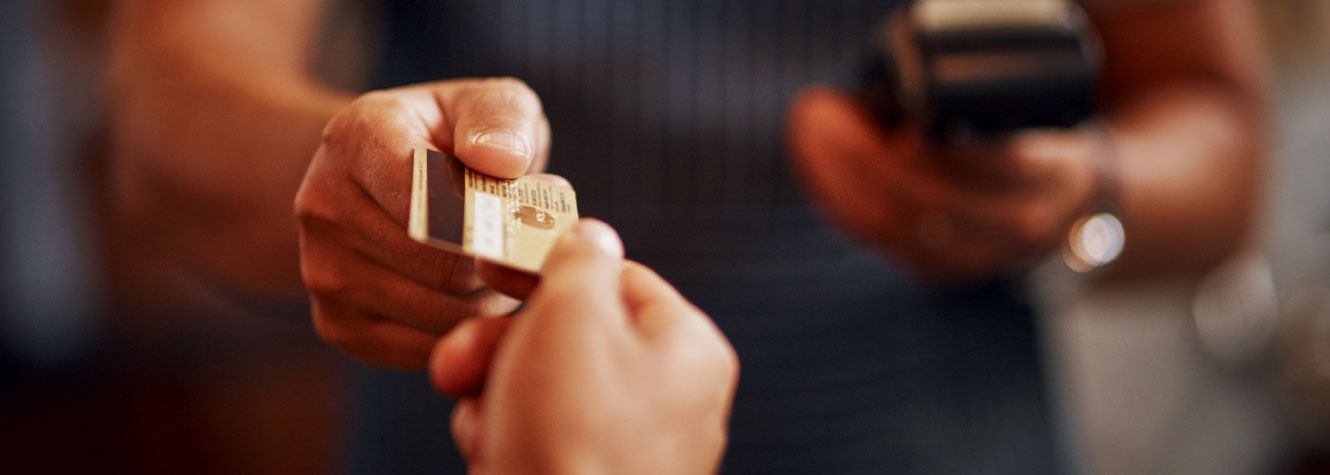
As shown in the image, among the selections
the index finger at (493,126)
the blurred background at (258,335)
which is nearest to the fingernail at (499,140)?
the index finger at (493,126)

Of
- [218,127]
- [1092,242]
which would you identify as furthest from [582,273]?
[1092,242]

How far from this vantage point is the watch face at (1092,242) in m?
0.65

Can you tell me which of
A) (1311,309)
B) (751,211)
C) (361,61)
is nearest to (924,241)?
(751,211)

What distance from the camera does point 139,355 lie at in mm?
1636

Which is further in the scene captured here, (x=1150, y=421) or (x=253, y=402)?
(x=1150, y=421)

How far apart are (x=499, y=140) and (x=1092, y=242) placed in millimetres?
581

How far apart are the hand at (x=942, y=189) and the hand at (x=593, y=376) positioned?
0.41 meters

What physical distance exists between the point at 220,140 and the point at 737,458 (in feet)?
1.51

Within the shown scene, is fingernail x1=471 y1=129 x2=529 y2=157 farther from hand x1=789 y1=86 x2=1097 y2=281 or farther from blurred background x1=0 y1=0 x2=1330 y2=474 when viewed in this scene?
blurred background x1=0 y1=0 x2=1330 y2=474

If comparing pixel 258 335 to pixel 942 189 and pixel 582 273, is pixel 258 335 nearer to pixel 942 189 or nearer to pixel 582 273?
pixel 942 189

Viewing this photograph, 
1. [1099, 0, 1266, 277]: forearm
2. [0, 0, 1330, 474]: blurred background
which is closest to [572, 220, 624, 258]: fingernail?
[1099, 0, 1266, 277]: forearm

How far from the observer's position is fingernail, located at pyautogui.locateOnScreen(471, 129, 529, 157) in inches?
9.6

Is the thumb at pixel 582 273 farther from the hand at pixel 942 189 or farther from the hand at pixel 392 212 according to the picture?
the hand at pixel 942 189

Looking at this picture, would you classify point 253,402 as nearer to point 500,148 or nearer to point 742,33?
point 742,33
